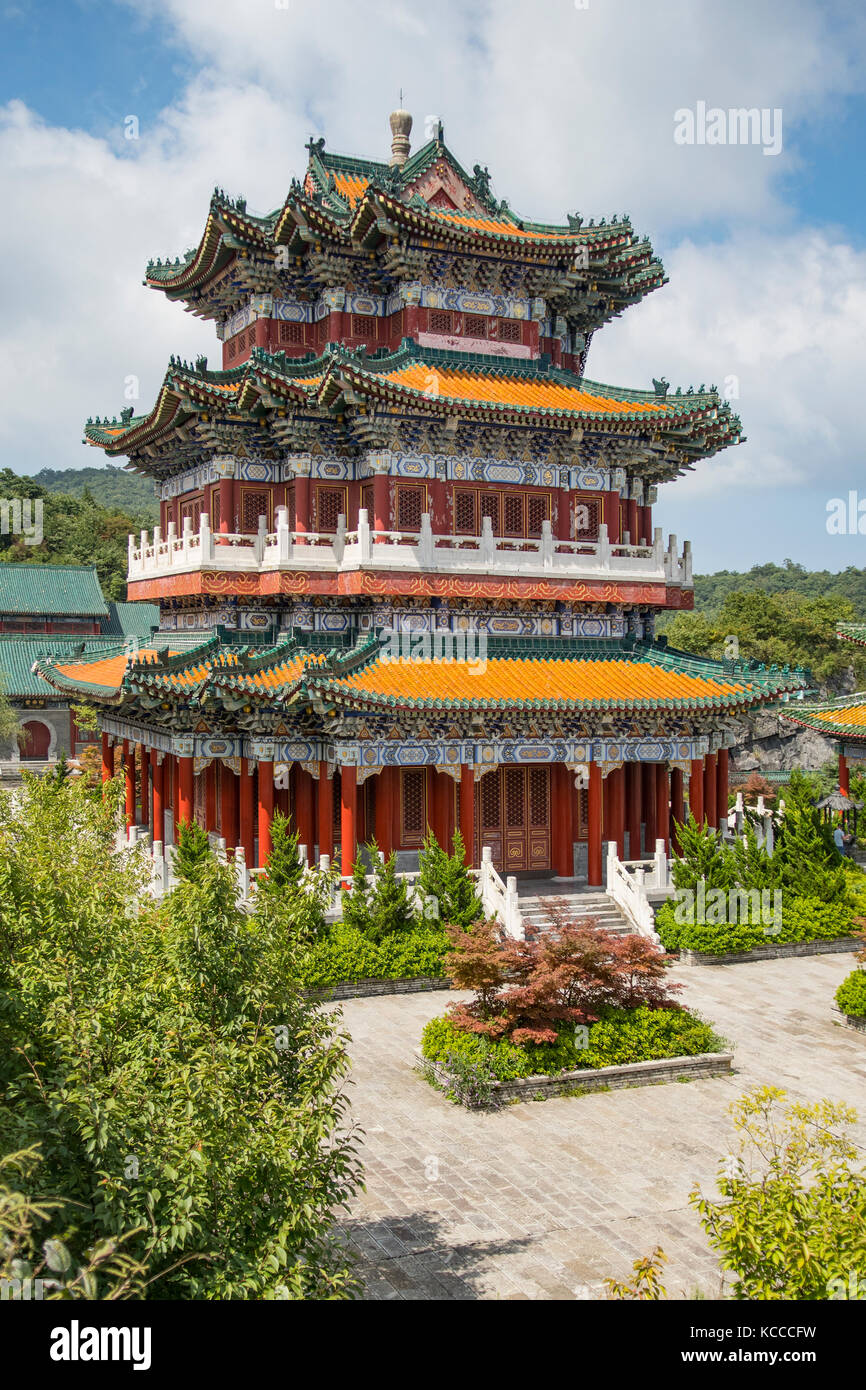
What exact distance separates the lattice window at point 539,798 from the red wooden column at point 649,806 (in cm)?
296

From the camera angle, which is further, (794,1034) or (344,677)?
(344,677)

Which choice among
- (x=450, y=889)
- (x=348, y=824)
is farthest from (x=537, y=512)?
(x=450, y=889)

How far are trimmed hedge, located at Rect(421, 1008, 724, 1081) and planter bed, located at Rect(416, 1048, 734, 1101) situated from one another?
12cm

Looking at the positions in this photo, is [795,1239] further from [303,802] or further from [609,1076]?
[303,802]

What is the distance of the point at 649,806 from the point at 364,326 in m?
13.3

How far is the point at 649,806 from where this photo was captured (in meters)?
28.0

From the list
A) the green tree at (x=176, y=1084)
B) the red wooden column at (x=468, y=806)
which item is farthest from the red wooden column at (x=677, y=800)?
the green tree at (x=176, y=1084)

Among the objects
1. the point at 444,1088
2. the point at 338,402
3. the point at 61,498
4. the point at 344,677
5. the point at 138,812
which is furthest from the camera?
the point at 61,498

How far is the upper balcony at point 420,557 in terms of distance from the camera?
24.5 m

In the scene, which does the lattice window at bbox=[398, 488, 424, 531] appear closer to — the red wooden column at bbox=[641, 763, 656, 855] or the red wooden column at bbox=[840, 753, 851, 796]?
the red wooden column at bbox=[641, 763, 656, 855]

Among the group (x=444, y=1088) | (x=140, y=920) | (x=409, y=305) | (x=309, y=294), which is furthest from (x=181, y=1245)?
(x=309, y=294)

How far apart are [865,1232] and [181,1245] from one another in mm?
4271

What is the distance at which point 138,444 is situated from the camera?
1157 inches
